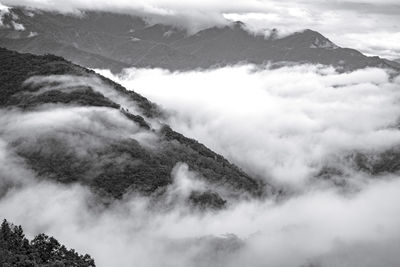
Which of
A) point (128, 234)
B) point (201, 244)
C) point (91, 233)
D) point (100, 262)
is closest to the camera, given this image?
point (100, 262)

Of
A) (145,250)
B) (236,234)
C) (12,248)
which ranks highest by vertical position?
(12,248)

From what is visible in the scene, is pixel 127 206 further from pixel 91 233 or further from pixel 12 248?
pixel 12 248

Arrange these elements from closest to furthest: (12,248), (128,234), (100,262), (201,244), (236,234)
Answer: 1. (12,248)
2. (100,262)
3. (128,234)
4. (201,244)
5. (236,234)

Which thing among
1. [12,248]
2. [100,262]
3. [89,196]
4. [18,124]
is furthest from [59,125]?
[12,248]

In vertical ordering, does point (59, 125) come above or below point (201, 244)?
above

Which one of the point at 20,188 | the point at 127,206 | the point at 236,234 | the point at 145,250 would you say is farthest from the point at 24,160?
the point at 236,234

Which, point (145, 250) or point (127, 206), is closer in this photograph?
point (145, 250)
